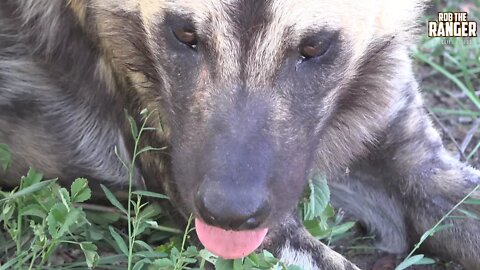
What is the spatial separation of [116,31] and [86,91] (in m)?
0.33

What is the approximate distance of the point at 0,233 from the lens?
8.96 feet

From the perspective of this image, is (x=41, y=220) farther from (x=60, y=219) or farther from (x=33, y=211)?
(x=60, y=219)

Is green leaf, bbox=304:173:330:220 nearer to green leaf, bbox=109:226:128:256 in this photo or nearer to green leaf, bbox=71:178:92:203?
green leaf, bbox=109:226:128:256

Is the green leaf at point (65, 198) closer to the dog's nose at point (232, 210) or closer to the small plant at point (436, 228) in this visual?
the dog's nose at point (232, 210)

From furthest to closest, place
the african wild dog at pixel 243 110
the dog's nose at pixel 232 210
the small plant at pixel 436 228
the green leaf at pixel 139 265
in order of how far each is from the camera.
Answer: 1. the small plant at pixel 436 228
2. the green leaf at pixel 139 265
3. the african wild dog at pixel 243 110
4. the dog's nose at pixel 232 210

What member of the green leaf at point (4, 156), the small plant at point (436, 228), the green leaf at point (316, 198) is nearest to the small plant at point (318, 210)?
the green leaf at point (316, 198)

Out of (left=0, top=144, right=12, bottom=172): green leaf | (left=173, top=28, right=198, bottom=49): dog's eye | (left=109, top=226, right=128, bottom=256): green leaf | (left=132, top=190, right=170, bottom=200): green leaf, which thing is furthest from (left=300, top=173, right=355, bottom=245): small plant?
(left=0, top=144, right=12, bottom=172): green leaf

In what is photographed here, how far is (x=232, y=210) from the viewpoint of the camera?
214 cm

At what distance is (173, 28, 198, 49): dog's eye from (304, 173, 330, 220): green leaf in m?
0.62

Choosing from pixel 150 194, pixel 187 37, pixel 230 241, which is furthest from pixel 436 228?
pixel 187 37

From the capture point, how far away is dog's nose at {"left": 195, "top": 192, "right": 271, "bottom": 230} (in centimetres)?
214

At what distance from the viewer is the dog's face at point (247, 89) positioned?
2189mm

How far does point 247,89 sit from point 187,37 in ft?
Result: 0.63

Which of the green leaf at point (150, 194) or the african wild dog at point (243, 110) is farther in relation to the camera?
the green leaf at point (150, 194)
